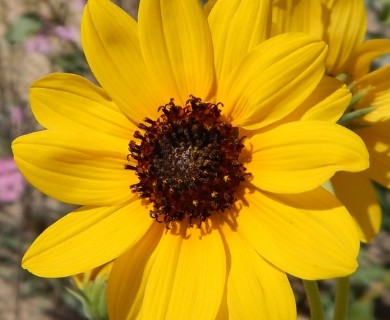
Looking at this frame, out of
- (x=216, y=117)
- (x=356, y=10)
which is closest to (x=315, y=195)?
(x=216, y=117)

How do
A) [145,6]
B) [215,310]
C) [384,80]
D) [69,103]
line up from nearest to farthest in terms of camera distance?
1. [215,310]
2. [145,6]
3. [69,103]
4. [384,80]

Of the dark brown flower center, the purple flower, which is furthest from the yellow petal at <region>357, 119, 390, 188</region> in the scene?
the purple flower

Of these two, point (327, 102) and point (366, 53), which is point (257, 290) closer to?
point (327, 102)

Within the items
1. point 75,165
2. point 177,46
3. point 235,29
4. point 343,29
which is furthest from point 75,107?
point 343,29

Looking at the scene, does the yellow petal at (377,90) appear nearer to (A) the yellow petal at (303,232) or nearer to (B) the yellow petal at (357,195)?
(B) the yellow petal at (357,195)

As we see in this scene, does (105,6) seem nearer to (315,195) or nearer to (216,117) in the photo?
(216,117)

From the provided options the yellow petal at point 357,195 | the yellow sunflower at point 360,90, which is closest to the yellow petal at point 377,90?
the yellow sunflower at point 360,90

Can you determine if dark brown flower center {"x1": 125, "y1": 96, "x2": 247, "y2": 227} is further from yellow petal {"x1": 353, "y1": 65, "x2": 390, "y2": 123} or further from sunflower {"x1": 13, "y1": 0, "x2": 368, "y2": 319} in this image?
yellow petal {"x1": 353, "y1": 65, "x2": 390, "y2": 123}
